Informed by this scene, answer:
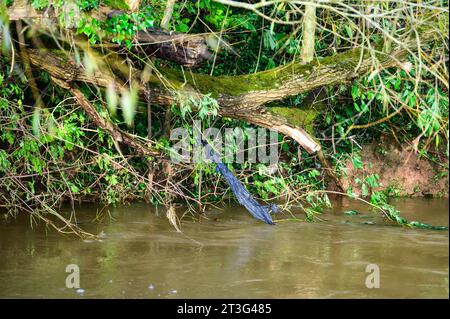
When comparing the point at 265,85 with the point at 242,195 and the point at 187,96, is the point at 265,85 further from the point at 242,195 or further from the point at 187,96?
the point at 242,195

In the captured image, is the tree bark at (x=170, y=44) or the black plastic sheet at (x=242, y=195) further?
the black plastic sheet at (x=242, y=195)

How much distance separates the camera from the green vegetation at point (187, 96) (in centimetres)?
610

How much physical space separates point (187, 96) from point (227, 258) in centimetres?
179

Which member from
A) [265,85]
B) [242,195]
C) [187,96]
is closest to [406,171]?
[242,195]

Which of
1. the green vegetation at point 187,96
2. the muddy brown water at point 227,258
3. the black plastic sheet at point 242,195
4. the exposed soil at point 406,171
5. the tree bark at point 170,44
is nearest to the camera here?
the muddy brown water at point 227,258

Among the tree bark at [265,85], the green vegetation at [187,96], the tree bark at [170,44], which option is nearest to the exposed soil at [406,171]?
the green vegetation at [187,96]

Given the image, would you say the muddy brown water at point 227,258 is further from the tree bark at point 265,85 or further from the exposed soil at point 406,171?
the exposed soil at point 406,171

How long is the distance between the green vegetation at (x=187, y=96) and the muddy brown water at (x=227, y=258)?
0.32 m

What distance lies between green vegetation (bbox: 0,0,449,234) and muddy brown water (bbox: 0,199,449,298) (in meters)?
0.32

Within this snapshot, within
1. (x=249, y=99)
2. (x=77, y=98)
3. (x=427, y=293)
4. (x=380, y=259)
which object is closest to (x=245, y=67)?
(x=249, y=99)

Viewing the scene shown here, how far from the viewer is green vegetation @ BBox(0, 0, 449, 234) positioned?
6.10m

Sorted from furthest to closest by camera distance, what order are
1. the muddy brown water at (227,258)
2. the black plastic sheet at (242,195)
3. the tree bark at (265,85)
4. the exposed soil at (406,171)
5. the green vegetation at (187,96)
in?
the exposed soil at (406,171) → the black plastic sheet at (242,195) → the tree bark at (265,85) → the green vegetation at (187,96) → the muddy brown water at (227,258)
